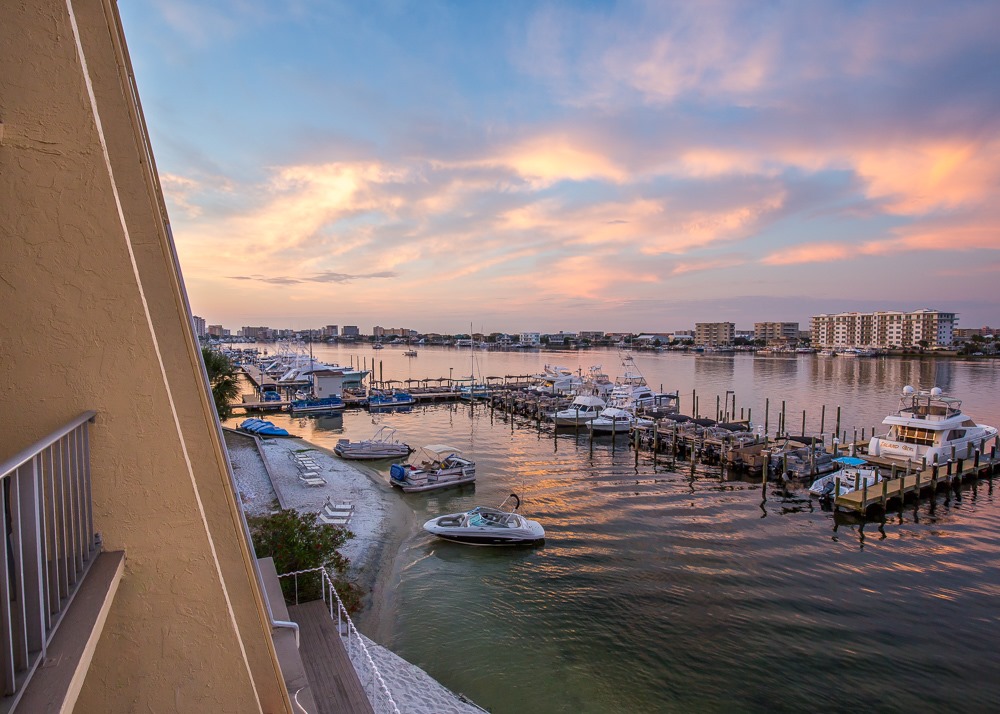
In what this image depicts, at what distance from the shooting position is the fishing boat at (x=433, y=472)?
21.0m

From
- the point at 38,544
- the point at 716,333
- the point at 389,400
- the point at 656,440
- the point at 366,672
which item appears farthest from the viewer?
the point at 716,333

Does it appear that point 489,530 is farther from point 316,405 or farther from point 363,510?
point 316,405

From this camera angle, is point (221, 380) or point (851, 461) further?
point (221, 380)

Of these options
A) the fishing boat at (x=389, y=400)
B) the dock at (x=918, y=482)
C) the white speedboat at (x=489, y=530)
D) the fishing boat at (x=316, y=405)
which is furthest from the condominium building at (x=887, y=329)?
the white speedboat at (x=489, y=530)

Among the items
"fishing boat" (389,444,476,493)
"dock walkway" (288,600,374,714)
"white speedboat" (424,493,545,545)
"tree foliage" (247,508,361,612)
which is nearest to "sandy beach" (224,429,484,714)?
"fishing boat" (389,444,476,493)

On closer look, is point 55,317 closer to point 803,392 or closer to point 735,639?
point 735,639

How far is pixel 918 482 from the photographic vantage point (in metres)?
20.8

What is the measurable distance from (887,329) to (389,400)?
12925 centimetres

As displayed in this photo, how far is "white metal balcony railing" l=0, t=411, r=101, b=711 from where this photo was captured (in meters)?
1.72

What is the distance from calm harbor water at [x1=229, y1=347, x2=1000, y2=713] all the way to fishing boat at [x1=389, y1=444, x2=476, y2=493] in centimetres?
62

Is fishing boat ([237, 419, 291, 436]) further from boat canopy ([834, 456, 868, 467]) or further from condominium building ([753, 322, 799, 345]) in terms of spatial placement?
condominium building ([753, 322, 799, 345])

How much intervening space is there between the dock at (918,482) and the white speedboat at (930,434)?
56 cm

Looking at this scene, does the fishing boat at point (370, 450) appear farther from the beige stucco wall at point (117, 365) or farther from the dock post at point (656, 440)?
the beige stucco wall at point (117, 365)

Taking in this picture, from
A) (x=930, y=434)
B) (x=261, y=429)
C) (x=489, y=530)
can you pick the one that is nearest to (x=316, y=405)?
(x=261, y=429)
